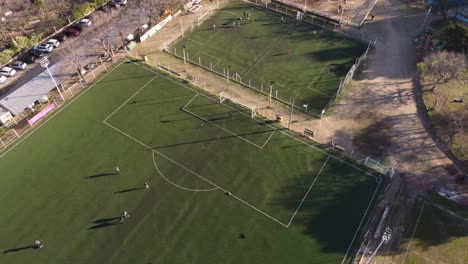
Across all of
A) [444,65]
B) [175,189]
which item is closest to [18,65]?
[175,189]

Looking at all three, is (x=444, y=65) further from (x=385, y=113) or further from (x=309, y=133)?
(x=309, y=133)

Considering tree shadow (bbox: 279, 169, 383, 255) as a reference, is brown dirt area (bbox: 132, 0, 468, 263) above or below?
above

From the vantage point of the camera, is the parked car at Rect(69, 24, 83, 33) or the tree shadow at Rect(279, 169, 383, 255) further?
the parked car at Rect(69, 24, 83, 33)

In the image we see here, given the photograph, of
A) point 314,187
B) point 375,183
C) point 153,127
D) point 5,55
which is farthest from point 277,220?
point 5,55

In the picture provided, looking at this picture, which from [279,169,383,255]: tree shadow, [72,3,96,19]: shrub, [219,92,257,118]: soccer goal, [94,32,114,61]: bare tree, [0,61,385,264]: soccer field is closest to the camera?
[0,61,385,264]: soccer field

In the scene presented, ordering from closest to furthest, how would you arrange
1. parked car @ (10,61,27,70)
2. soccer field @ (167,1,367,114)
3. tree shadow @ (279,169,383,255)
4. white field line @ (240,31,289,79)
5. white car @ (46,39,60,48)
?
tree shadow @ (279,169,383,255)
soccer field @ (167,1,367,114)
white field line @ (240,31,289,79)
parked car @ (10,61,27,70)
white car @ (46,39,60,48)

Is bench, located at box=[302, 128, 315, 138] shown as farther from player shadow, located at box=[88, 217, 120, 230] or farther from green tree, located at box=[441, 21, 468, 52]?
green tree, located at box=[441, 21, 468, 52]

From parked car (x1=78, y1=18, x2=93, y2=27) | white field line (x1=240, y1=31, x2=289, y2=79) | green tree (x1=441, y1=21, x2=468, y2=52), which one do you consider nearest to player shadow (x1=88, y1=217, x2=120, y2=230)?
white field line (x1=240, y1=31, x2=289, y2=79)
